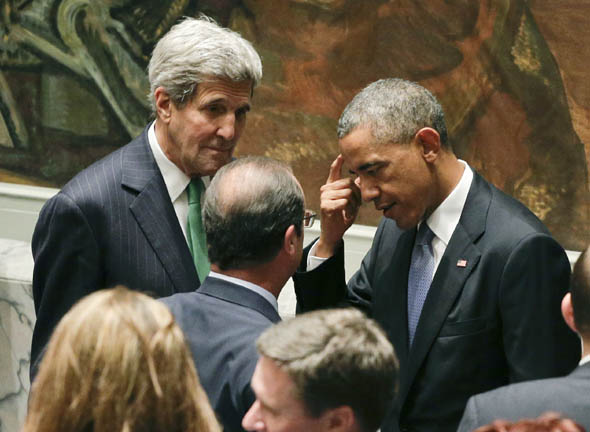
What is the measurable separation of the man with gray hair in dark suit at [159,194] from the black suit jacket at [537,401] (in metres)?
1.68

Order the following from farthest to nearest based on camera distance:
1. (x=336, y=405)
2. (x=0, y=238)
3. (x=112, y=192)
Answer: (x=0, y=238)
(x=112, y=192)
(x=336, y=405)

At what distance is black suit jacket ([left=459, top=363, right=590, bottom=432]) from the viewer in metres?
2.40

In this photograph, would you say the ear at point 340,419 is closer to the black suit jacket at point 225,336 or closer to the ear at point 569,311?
the black suit jacket at point 225,336

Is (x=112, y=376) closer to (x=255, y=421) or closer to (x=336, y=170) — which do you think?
(x=255, y=421)

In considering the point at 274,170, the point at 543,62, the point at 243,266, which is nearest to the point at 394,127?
the point at 274,170

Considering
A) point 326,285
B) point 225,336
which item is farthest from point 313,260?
point 225,336

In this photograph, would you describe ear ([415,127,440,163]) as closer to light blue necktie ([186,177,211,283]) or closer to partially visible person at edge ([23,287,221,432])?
light blue necktie ([186,177,211,283])

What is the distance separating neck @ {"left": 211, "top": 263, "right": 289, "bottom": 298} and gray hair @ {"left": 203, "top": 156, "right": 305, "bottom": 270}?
0.02 meters

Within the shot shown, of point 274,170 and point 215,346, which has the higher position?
point 274,170

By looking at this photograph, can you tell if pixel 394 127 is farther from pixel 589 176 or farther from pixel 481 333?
pixel 589 176

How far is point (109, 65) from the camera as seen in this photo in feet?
23.9

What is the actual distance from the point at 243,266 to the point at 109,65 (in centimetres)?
461

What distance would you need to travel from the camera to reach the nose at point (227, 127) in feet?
13.0

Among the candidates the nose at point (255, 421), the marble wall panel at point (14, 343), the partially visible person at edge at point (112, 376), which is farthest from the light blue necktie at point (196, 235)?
the marble wall panel at point (14, 343)
